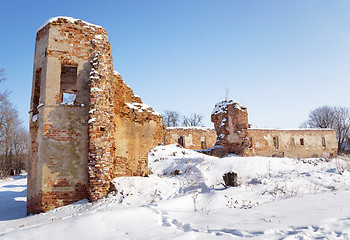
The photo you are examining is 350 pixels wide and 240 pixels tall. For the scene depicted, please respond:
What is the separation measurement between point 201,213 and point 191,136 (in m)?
21.9

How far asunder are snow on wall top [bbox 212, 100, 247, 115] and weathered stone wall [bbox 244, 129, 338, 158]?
28.4 feet

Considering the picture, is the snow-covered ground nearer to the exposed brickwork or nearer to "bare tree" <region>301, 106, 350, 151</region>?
the exposed brickwork

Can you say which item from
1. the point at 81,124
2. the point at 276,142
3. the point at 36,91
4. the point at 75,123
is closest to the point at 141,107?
the point at 81,124

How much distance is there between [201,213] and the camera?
4977mm

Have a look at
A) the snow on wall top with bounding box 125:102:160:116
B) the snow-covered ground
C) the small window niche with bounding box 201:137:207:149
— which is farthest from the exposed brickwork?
the small window niche with bounding box 201:137:207:149

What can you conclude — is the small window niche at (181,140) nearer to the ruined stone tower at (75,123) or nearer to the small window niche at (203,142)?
the small window niche at (203,142)

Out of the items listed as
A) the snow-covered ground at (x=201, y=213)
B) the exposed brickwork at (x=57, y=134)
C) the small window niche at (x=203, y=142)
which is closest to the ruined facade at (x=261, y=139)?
A: the small window niche at (x=203, y=142)

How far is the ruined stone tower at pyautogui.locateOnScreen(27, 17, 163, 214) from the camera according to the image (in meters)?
7.07

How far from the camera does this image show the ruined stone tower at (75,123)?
7.07 meters

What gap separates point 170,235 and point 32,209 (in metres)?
5.96

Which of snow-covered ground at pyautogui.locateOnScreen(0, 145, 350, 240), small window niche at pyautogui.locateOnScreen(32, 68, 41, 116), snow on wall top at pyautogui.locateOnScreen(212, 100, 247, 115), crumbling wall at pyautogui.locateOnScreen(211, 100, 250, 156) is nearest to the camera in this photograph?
snow-covered ground at pyautogui.locateOnScreen(0, 145, 350, 240)

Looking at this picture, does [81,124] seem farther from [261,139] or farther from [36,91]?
[261,139]

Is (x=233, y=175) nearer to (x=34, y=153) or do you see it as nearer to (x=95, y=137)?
(x=95, y=137)

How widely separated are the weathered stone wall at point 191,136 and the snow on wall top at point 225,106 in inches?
323
